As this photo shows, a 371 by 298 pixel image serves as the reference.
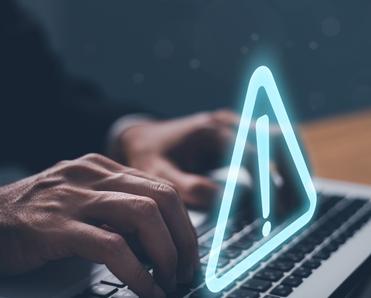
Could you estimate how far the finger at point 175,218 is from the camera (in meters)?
0.56

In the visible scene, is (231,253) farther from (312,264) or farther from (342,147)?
(342,147)

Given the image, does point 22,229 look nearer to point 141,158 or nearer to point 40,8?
point 141,158

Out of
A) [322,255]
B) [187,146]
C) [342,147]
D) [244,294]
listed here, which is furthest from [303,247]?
[342,147]

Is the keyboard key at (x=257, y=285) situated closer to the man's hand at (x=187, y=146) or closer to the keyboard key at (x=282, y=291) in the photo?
the keyboard key at (x=282, y=291)

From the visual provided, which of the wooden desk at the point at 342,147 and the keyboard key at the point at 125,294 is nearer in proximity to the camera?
the keyboard key at the point at 125,294

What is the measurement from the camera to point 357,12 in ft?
5.41

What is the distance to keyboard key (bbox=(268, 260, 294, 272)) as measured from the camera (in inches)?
23.0

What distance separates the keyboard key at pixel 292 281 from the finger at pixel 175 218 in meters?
0.08

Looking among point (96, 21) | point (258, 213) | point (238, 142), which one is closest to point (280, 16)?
point (96, 21)

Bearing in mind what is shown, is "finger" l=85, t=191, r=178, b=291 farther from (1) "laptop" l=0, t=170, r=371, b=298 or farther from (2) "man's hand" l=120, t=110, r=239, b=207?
(2) "man's hand" l=120, t=110, r=239, b=207

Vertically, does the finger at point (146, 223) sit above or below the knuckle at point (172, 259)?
above

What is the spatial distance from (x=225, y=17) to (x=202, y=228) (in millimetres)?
832

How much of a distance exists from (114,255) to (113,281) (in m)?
0.05

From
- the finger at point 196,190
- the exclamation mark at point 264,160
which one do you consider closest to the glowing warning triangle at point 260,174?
the exclamation mark at point 264,160
